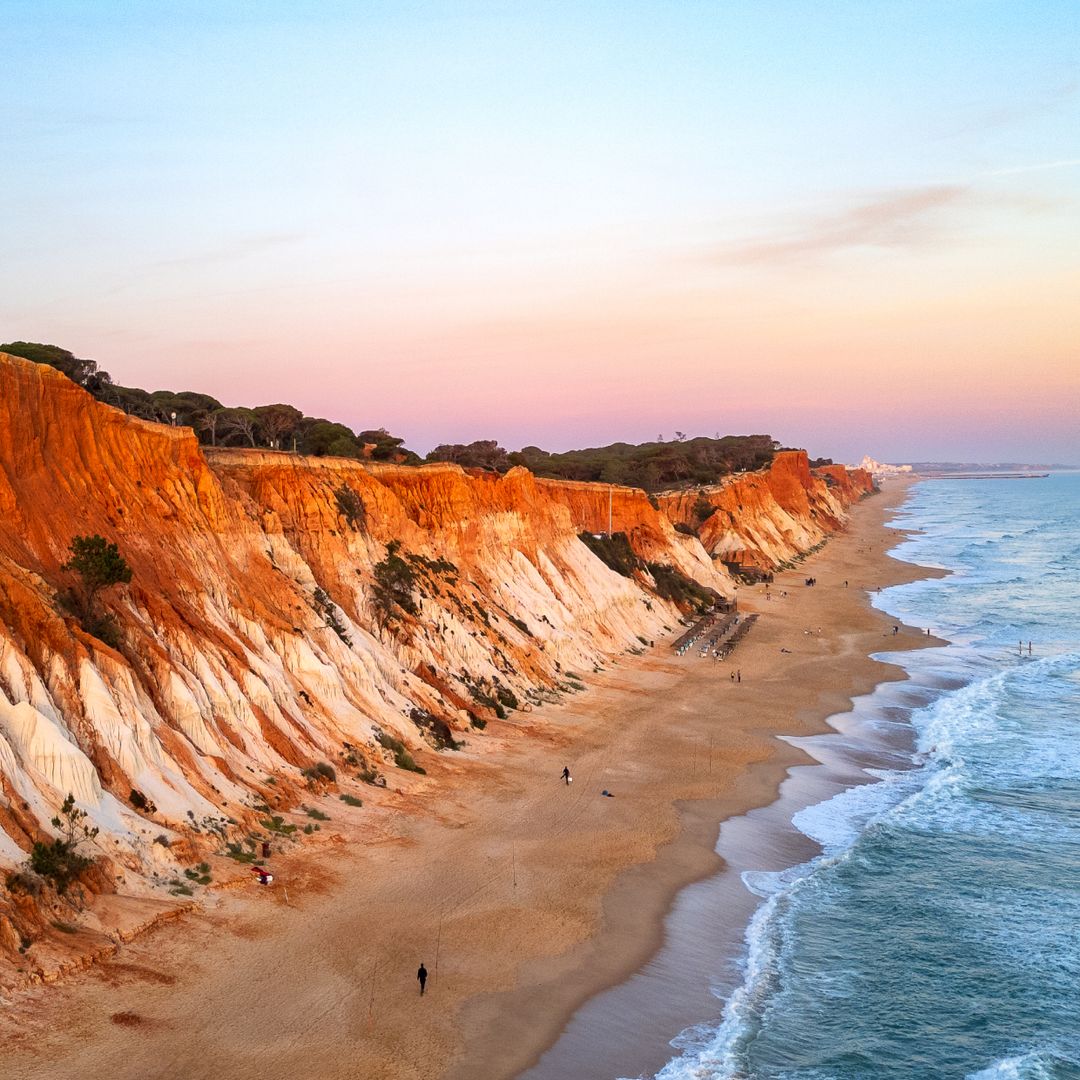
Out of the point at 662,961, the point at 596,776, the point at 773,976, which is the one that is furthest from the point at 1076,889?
the point at 596,776

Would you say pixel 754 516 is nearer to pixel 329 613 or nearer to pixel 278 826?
pixel 329 613

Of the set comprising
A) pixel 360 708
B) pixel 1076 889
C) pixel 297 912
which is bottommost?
pixel 1076 889

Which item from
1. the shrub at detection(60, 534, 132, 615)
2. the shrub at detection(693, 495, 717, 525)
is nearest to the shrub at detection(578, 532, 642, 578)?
the shrub at detection(693, 495, 717, 525)

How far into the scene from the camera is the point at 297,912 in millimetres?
21078

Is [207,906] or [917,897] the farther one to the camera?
[917,897]

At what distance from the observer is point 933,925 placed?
911 inches

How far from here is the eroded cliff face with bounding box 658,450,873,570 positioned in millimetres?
95125

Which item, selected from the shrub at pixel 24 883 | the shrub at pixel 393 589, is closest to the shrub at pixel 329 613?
the shrub at pixel 393 589

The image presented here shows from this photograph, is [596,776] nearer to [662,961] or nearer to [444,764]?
[444,764]

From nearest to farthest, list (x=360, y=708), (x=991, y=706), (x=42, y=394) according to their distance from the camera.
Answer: (x=42, y=394)
(x=360, y=708)
(x=991, y=706)

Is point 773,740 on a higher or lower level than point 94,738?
lower

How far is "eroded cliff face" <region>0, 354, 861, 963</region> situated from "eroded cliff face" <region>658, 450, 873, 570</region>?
44.5m

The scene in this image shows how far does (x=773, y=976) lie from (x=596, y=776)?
486 inches

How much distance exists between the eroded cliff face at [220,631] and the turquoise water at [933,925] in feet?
39.6
